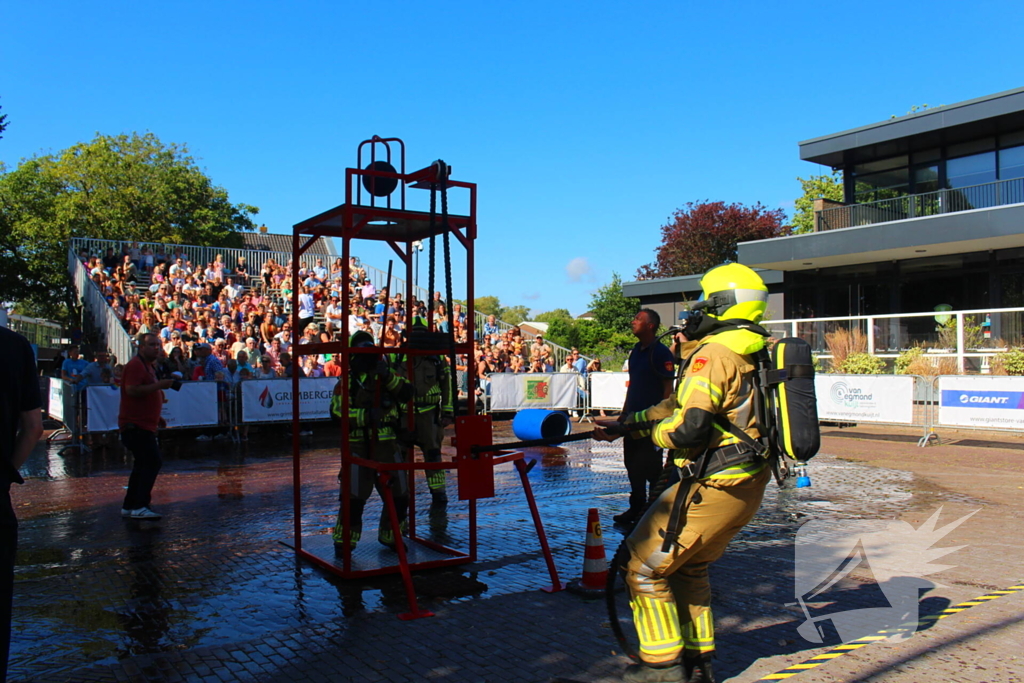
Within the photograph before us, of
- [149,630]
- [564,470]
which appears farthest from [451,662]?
[564,470]

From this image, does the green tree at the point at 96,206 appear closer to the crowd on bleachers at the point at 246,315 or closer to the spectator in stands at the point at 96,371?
the crowd on bleachers at the point at 246,315

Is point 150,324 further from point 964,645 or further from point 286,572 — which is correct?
point 964,645

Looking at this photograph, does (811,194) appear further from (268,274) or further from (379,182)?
(379,182)

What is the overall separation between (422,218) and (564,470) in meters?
6.62

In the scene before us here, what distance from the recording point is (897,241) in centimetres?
2416

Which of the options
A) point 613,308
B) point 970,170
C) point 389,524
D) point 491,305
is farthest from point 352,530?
point 491,305

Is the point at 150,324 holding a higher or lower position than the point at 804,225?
lower

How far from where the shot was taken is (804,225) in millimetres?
53188

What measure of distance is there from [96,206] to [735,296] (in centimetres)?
4726

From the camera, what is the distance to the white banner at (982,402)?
14.4 meters

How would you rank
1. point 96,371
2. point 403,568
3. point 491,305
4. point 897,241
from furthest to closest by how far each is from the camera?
point 491,305 → point 897,241 → point 96,371 → point 403,568

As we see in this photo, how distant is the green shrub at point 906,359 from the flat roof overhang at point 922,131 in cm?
885

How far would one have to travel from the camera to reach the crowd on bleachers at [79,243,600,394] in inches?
727

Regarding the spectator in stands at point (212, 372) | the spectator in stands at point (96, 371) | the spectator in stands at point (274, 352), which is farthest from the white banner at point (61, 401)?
the spectator in stands at point (274, 352)
